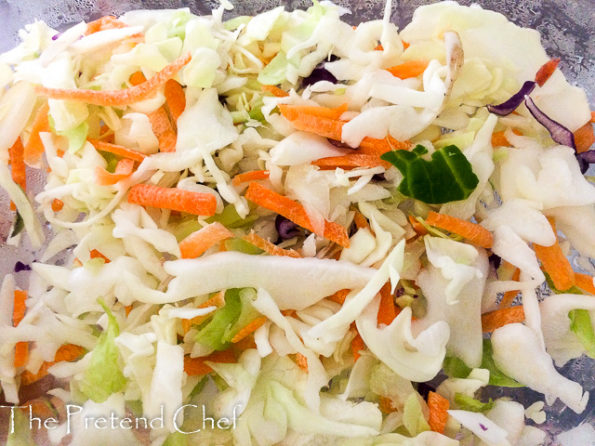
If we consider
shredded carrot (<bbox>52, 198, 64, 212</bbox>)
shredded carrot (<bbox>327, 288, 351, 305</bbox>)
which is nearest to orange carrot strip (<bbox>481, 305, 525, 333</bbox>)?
shredded carrot (<bbox>327, 288, 351, 305</bbox>)

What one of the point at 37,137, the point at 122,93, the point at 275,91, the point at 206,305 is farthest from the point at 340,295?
the point at 37,137

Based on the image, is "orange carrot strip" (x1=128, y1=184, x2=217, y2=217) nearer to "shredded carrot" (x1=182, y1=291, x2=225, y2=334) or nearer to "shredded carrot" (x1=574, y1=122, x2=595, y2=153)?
"shredded carrot" (x1=182, y1=291, x2=225, y2=334)

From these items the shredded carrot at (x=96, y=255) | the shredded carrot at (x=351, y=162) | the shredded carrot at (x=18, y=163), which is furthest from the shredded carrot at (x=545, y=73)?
the shredded carrot at (x=18, y=163)

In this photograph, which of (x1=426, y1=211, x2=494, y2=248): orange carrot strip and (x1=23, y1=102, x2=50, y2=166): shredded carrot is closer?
(x1=426, y1=211, x2=494, y2=248): orange carrot strip

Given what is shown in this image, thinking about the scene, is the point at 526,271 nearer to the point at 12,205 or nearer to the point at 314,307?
the point at 314,307

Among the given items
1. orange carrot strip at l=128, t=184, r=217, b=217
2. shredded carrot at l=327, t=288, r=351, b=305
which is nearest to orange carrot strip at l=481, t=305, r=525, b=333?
shredded carrot at l=327, t=288, r=351, b=305

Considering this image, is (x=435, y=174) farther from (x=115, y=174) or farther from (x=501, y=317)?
(x=115, y=174)

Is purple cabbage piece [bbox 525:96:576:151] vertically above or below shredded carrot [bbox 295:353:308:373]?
above

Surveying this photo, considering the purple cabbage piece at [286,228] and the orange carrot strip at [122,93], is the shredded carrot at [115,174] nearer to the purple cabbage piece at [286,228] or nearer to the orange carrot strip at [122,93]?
the orange carrot strip at [122,93]

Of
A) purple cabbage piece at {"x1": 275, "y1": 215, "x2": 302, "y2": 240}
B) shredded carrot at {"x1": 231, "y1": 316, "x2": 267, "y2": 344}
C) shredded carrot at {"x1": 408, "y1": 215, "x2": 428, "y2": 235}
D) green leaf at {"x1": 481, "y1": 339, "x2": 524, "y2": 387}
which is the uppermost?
shredded carrot at {"x1": 408, "y1": 215, "x2": 428, "y2": 235}
